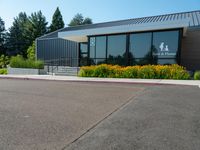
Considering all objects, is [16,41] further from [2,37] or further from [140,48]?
[140,48]

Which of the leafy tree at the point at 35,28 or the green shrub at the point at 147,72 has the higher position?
the leafy tree at the point at 35,28

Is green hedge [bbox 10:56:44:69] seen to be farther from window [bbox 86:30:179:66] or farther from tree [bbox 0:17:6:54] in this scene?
tree [bbox 0:17:6:54]

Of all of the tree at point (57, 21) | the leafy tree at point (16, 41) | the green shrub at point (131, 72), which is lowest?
the green shrub at point (131, 72)

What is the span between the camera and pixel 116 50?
19969 mm

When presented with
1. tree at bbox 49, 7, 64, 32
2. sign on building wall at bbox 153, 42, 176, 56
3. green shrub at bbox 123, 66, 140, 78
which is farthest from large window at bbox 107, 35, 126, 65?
tree at bbox 49, 7, 64, 32

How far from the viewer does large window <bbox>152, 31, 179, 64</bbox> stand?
56.2ft

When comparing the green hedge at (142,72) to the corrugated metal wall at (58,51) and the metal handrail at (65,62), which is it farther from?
the corrugated metal wall at (58,51)

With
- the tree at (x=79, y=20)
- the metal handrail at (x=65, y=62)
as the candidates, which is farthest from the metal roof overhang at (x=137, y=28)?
the tree at (x=79, y=20)

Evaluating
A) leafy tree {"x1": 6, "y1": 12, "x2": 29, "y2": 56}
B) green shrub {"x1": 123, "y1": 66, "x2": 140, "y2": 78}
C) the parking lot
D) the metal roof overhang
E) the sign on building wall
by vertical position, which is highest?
leafy tree {"x1": 6, "y1": 12, "x2": 29, "y2": 56}

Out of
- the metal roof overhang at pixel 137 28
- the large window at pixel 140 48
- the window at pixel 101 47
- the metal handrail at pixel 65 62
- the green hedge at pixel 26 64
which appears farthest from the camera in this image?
the metal handrail at pixel 65 62

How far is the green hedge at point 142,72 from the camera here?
15430 mm

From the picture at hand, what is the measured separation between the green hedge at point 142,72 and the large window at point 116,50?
89.4 inches

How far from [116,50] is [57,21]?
5213cm

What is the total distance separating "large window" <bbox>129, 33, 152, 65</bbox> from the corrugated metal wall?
10131 mm
